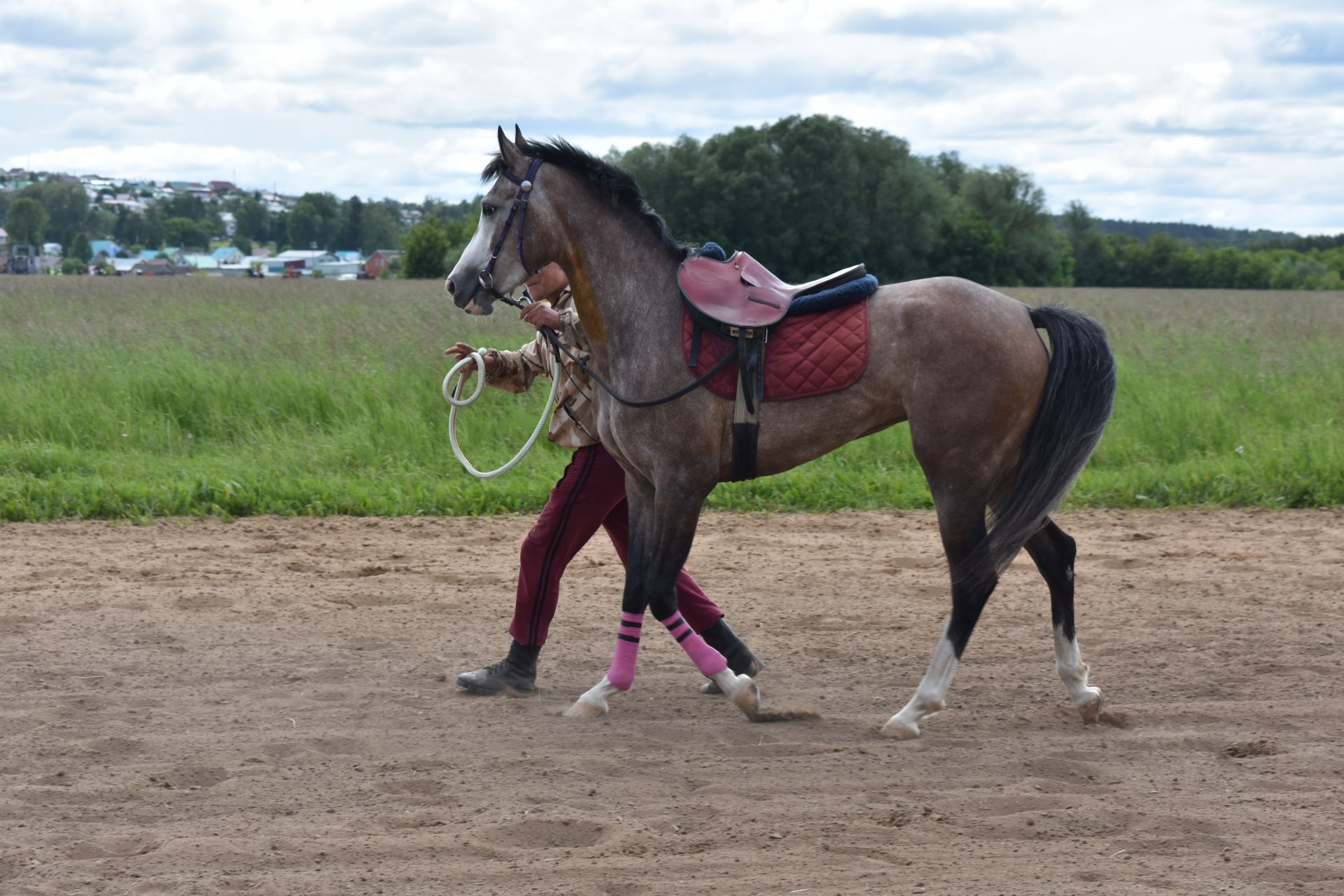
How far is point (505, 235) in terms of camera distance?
424cm

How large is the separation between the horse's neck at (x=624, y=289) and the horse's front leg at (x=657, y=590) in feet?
1.57

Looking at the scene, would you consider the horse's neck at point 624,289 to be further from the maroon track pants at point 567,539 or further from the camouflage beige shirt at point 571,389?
the maroon track pants at point 567,539

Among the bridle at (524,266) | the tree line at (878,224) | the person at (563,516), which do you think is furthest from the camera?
→ the tree line at (878,224)

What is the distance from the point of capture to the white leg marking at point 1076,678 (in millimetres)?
4242

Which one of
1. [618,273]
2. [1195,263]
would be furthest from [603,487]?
[1195,263]

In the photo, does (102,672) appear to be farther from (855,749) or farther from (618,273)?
(855,749)

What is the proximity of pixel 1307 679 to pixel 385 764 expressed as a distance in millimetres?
Answer: 3455

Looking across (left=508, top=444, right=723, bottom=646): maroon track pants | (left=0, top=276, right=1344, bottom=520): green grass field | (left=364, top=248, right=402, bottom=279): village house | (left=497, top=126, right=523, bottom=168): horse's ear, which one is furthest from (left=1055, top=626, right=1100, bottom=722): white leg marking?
(left=364, top=248, right=402, bottom=279): village house

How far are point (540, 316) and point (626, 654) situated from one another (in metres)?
1.28

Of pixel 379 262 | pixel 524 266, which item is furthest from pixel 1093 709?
pixel 379 262

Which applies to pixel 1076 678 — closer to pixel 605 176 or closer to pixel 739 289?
pixel 739 289

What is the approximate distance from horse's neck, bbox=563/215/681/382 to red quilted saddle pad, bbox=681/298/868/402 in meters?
0.15

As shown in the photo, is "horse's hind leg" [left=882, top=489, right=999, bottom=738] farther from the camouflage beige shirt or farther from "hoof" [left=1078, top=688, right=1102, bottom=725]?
the camouflage beige shirt

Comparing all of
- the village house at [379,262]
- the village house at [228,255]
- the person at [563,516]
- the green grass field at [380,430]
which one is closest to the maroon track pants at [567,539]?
the person at [563,516]
